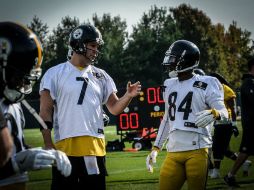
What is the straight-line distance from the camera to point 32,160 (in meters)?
3.37

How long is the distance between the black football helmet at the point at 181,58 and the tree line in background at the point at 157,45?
5024 centimetres

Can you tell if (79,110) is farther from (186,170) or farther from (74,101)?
(186,170)

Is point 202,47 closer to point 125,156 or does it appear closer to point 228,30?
point 228,30

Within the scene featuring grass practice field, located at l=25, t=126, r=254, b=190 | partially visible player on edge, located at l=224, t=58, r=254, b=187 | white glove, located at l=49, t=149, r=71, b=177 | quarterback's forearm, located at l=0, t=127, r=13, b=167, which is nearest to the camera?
quarterback's forearm, located at l=0, t=127, r=13, b=167

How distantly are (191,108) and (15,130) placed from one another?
259 cm

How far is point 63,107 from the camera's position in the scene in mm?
5328

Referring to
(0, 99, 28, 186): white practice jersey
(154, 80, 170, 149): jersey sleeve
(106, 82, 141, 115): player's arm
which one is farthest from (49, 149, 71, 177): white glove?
(154, 80, 170, 149): jersey sleeve

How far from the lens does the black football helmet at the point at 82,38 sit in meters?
5.48

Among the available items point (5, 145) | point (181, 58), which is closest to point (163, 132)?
point (181, 58)

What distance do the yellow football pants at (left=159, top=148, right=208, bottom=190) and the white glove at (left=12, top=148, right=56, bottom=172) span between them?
2418mm

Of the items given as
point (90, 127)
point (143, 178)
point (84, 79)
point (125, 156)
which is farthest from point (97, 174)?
point (125, 156)

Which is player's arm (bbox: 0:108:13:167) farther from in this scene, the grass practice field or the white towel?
the grass practice field

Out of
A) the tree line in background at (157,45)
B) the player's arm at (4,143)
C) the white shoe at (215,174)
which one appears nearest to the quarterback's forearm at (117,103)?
the player's arm at (4,143)

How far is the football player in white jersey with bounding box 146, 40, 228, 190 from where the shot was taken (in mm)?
5602
